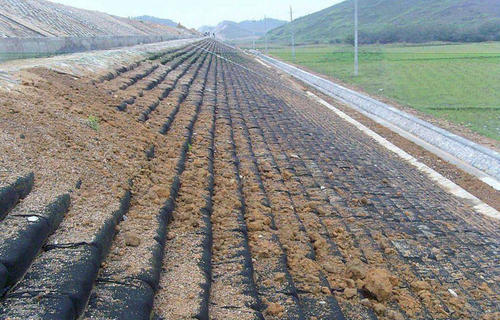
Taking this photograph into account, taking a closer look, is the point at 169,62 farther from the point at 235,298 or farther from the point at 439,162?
the point at 235,298

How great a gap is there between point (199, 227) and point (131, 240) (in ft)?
1.97

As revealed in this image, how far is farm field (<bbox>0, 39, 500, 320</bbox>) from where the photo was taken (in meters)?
2.13

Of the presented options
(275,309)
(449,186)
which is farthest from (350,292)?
(449,186)

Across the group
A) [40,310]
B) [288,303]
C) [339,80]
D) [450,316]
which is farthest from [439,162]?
[339,80]

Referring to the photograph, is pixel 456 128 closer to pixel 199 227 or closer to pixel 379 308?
pixel 379 308

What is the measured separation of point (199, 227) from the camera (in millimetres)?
3041

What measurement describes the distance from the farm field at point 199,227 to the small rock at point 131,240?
11 mm

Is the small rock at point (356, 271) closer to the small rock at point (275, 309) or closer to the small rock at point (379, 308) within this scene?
the small rock at point (379, 308)

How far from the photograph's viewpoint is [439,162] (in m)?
9.75

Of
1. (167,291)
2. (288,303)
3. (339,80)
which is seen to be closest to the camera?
(167,291)

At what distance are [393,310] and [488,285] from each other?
4.16ft

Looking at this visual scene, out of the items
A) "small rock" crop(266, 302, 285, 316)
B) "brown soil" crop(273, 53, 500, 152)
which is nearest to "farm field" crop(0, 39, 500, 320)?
"small rock" crop(266, 302, 285, 316)

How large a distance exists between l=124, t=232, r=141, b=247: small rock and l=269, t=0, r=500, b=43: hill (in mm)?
62406

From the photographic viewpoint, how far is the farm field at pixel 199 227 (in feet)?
6.98
